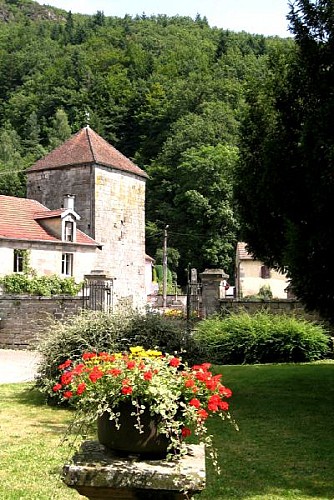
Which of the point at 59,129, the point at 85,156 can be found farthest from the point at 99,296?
the point at 59,129

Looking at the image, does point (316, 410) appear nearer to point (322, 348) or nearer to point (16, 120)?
point (322, 348)

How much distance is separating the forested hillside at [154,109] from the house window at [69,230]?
29.2 meters

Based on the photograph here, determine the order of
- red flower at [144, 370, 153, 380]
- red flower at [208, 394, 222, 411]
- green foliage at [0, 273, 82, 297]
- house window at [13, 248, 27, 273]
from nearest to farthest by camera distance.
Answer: red flower at [144, 370, 153, 380]
red flower at [208, 394, 222, 411]
green foliage at [0, 273, 82, 297]
house window at [13, 248, 27, 273]

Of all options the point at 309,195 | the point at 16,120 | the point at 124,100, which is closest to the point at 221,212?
the point at 124,100

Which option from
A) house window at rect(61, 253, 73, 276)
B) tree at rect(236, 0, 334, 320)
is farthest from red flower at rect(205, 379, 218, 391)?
house window at rect(61, 253, 73, 276)

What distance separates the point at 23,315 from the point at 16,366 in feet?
17.4

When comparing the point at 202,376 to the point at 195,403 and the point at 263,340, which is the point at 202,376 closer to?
the point at 195,403

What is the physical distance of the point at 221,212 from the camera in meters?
62.0

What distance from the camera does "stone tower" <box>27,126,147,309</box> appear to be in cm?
3625

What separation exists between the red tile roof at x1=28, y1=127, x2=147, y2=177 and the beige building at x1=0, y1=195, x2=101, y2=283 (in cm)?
393

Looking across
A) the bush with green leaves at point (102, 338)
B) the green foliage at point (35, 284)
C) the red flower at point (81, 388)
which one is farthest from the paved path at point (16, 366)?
the green foliage at point (35, 284)

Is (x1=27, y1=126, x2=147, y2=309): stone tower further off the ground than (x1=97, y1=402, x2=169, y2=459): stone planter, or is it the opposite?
(x1=27, y1=126, x2=147, y2=309): stone tower

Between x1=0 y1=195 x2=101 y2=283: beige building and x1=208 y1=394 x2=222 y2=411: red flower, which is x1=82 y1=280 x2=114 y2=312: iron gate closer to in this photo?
x1=0 y1=195 x2=101 y2=283: beige building

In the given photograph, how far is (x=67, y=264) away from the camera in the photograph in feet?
108
